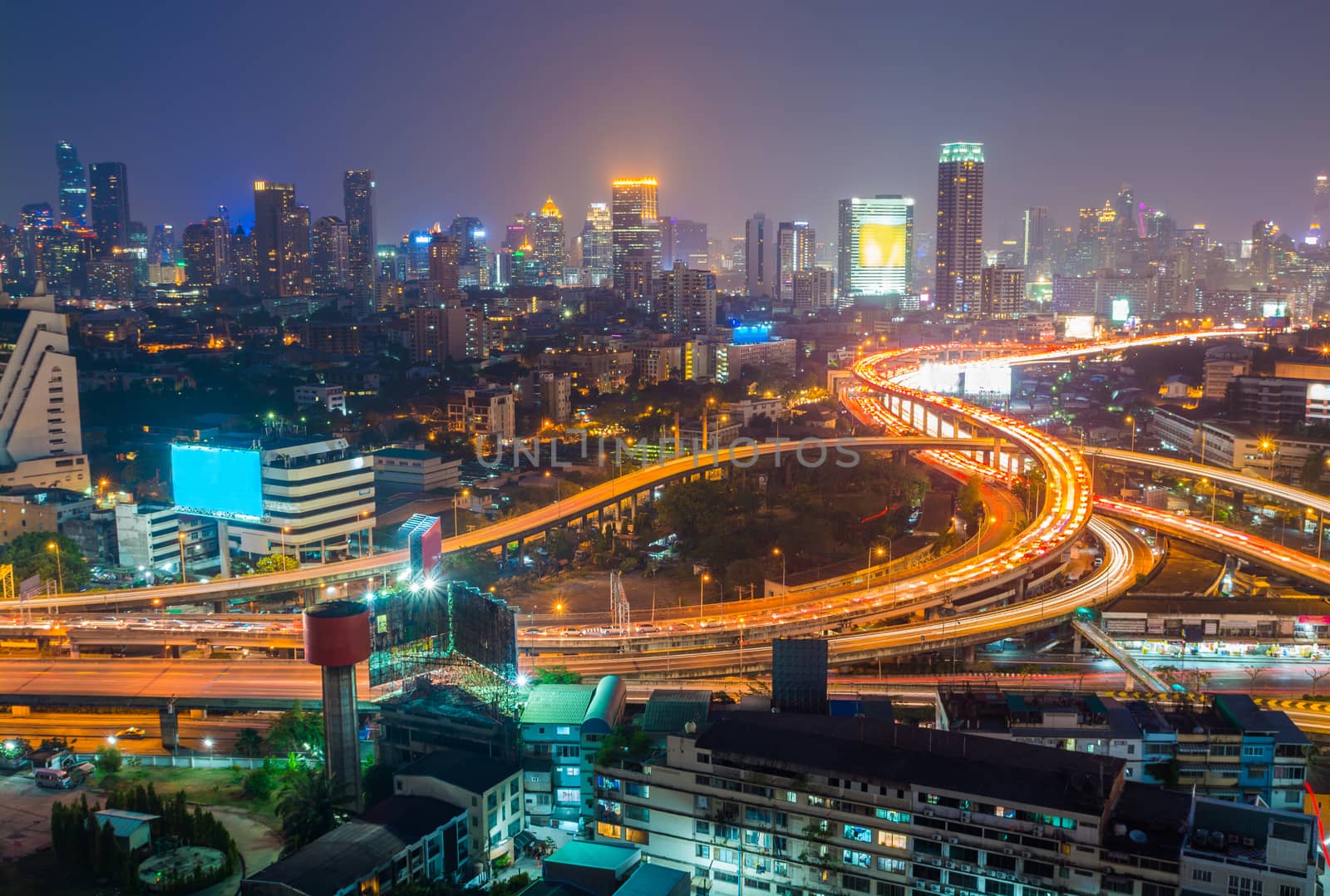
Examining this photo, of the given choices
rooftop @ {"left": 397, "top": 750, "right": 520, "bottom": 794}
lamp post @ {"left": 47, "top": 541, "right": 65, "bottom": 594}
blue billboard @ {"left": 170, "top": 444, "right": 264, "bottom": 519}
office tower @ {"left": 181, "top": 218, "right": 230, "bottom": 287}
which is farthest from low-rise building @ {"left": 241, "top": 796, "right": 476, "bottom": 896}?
office tower @ {"left": 181, "top": 218, "right": 230, "bottom": 287}

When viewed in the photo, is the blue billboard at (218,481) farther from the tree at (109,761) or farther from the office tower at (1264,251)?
the office tower at (1264,251)

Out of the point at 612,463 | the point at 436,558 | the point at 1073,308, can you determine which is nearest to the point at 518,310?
the point at 612,463

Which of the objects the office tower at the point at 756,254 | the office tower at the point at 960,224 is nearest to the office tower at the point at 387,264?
the office tower at the point at 756,254

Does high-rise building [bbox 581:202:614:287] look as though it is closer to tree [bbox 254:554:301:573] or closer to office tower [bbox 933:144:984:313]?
office tower [bbox 933:144:984:313]

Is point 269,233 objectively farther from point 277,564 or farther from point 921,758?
point 921,758

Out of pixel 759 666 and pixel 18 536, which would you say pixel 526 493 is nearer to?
pixel 18 536

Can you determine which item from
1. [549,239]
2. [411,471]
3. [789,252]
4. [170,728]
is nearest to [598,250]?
[549,239]
